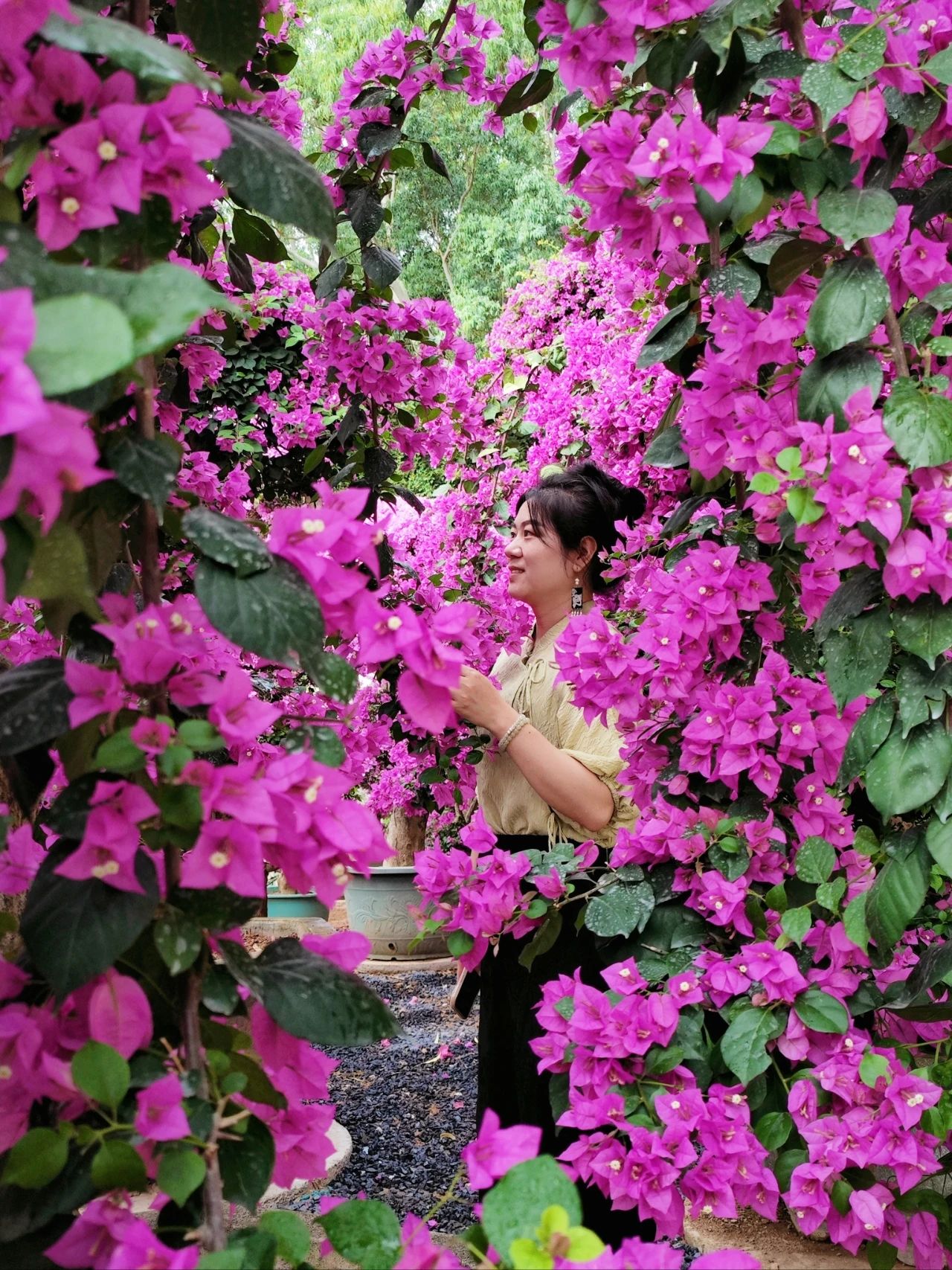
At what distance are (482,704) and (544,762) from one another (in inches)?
5.3

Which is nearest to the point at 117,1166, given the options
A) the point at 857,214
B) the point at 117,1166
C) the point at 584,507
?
the point at 117,1166

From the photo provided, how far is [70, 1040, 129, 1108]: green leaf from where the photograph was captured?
50 cm

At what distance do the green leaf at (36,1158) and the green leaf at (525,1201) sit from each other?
0.64 feet

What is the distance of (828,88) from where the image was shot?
849mm

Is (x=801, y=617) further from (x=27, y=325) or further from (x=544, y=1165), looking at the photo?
(x=27, y=325)

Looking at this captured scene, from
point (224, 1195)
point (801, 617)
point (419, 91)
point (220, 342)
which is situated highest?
point (419, 91)

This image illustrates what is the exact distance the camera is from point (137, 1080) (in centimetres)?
52

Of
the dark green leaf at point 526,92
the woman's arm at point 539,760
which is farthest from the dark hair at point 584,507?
the dark green leaf at point 526,92

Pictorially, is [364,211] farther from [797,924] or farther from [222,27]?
[797,924]

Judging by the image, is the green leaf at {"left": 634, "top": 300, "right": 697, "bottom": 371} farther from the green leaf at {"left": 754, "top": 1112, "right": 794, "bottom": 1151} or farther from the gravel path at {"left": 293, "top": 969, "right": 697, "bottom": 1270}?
the gravel path at {"left": 293, "top": 969, "right": 697, "bottom": 1270}

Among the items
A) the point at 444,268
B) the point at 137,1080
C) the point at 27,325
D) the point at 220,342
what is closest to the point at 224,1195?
the point at 137,1080

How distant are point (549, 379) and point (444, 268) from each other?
284 inches

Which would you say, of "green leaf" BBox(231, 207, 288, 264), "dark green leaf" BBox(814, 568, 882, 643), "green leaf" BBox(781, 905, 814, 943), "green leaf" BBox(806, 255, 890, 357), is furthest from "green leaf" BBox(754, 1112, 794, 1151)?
"green leaf" BBox(231, 207, 288, 264)

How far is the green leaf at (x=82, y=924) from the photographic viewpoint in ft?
1.68
